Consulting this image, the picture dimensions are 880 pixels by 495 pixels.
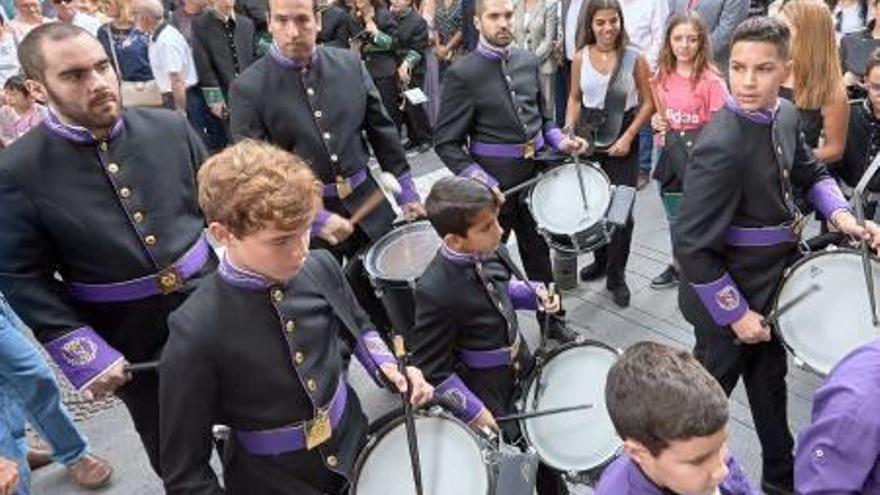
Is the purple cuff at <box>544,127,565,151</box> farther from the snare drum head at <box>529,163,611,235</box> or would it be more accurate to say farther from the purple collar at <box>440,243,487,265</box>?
the purple collar at <box>440,243,487,265</box>

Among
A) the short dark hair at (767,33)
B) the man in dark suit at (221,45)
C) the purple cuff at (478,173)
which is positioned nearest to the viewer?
the short dark hair at (767,33)

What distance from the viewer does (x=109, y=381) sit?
2.33 meters

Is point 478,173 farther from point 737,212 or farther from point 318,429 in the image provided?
point 318,429

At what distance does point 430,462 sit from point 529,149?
222 centimetres

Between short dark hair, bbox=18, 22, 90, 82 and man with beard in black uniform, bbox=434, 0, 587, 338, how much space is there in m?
1.97

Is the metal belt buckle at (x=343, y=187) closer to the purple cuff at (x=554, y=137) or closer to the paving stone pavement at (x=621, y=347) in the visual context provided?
the paving stone pavement at (x=621, y=347)

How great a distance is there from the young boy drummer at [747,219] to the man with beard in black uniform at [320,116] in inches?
53.1

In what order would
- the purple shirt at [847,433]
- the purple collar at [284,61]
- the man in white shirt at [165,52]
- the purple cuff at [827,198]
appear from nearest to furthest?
the purple shirt at [847,433]
the purple cuff at [827,198]
the purple collar at [284,61]
the man in white shirt at [165,52]

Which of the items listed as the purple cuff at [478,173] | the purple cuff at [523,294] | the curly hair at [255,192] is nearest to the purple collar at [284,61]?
the purple cuff at [478,173]

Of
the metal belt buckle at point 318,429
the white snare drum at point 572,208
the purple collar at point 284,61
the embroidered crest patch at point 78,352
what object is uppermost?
the purple collar at point 284,61

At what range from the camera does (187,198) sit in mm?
2529

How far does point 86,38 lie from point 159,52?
168 inches

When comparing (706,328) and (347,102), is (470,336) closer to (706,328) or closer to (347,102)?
(706,328)

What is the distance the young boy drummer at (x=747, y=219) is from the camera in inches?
101
